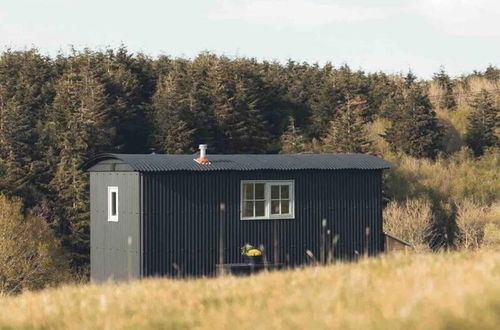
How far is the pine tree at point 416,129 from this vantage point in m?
45.7

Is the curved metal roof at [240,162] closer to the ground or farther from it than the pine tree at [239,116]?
closer to the ground

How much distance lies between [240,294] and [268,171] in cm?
1685

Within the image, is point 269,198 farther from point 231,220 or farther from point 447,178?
point 447,178

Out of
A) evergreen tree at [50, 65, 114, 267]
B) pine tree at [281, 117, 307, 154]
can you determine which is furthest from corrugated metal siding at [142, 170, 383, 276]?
pine tree at [281, 117, 307, 154]

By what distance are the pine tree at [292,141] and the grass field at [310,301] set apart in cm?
3410

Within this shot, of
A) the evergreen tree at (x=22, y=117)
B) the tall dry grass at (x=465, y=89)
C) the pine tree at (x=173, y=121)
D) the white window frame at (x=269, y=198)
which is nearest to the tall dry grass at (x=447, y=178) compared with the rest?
the tall dry grass at (x=465, y=89)

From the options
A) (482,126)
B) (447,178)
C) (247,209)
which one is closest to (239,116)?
(447,178)

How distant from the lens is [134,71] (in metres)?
49.5

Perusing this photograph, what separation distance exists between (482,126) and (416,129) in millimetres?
4173

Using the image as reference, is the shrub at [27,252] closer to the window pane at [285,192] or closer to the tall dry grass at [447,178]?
the window pane at [285,192]

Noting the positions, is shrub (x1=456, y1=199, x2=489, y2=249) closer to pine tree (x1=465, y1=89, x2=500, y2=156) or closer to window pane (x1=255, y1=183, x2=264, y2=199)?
pine tree (x1=465, y1=89, x2=500, y2=156)

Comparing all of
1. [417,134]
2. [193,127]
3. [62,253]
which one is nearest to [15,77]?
[193,127]

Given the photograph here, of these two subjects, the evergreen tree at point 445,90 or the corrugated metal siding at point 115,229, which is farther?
the evergreen tree at point 445,90

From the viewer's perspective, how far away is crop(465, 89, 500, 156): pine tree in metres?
47.4
